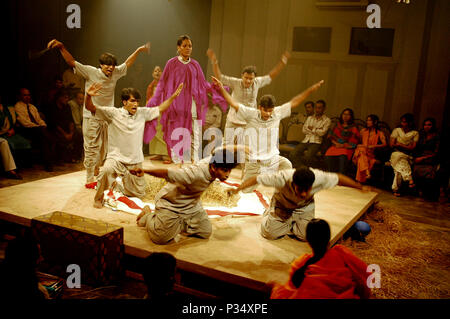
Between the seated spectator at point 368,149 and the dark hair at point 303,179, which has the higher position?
the dark hair at point 303,179

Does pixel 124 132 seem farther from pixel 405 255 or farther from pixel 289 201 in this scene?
pixel 405 255

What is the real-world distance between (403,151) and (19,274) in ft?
18.6

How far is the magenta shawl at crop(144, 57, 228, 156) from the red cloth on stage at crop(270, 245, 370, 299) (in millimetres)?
3767

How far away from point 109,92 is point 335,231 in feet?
10.2

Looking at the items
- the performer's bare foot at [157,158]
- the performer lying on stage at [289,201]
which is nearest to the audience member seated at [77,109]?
the performer's bare foot at [157,158]

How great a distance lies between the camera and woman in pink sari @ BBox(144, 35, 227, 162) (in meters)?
5.77

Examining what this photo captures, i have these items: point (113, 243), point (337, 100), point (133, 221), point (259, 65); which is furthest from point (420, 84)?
point (113, 243)

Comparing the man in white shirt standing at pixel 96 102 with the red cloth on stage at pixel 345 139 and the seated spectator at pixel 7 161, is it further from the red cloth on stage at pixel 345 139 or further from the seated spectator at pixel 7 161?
the red cloth on stage at pixel 345 139

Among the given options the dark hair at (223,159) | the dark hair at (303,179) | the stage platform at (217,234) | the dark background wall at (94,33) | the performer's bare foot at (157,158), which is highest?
the dark background wall at (94,33)

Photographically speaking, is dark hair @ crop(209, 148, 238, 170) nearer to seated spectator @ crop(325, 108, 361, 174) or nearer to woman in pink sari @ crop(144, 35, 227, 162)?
woman in pink sari @ crop(144, 35, 227, 162)

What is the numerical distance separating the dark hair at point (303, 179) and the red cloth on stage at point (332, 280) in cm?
81

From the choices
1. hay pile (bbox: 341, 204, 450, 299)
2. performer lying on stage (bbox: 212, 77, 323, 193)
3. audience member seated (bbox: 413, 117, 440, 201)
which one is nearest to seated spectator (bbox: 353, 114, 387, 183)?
audience member seated (bbox: 413, 117, 440, 201)

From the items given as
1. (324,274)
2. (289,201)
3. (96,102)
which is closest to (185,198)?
(289,201)

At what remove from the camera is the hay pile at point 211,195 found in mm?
4730
